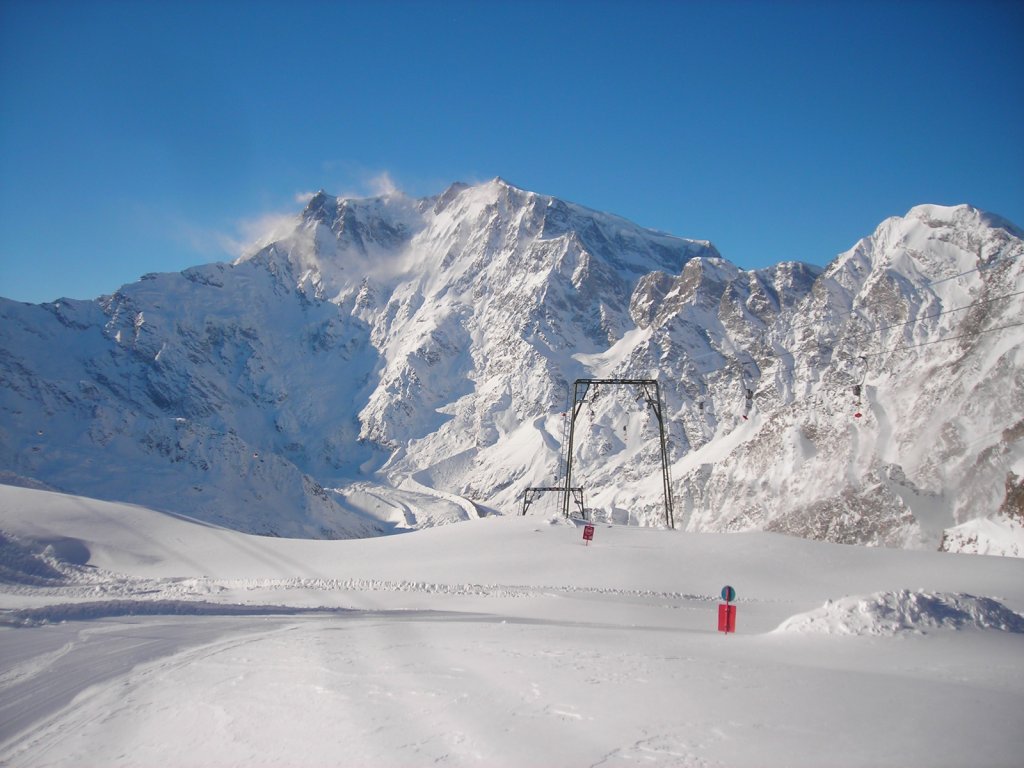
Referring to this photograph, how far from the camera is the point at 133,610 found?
19000 millimetres

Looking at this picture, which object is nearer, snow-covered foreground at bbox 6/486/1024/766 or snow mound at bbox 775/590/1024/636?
snow-covered foreground at bbox 6/486/1024/766

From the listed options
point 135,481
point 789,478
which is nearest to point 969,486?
point 789,478

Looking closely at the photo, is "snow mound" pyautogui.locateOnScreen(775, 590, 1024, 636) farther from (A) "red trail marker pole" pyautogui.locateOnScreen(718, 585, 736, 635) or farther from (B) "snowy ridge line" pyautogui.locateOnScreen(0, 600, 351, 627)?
(B) "snowy ridge line" pyautogui.locateOnScreen(0, 600, 351, 627)

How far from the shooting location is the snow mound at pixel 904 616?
Answer: 13.7 meters

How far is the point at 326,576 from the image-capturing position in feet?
84.8

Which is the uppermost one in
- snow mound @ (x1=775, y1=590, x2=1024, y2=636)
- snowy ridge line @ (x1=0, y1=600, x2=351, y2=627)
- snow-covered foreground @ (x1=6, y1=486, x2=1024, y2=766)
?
snow mound @ (x1=775, y1=590, x2=1024, y2=636)

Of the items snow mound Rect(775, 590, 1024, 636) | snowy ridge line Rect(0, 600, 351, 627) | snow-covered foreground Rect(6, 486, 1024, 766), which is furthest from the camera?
snowy ridge line Rect(0, 600, 351, 627)

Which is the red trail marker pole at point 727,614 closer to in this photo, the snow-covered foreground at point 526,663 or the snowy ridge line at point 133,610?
the snow-covered foreground at point 526,663

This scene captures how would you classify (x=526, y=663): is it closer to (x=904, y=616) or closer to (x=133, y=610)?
(x=904, y=616)

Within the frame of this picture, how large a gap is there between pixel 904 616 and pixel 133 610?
18.4 m

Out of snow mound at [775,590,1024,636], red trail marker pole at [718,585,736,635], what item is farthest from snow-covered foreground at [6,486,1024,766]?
red trail marker pole at [718,585,736,635]

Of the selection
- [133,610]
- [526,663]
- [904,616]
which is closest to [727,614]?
[904,616]

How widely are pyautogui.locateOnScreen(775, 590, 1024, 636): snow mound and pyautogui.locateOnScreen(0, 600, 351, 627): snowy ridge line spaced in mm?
11935

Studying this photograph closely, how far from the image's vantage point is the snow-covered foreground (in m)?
7.67
